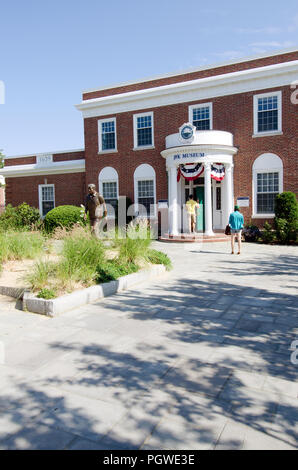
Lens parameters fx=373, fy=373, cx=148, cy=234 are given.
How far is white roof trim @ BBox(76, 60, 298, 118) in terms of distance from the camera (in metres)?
17.0

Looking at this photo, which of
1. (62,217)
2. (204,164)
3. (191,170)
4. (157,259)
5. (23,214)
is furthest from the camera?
(23,214)

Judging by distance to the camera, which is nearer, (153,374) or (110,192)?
(153,374)

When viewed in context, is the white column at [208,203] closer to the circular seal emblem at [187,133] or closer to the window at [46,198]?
the circular seal emblem at [187,133]

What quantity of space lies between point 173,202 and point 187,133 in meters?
3.29

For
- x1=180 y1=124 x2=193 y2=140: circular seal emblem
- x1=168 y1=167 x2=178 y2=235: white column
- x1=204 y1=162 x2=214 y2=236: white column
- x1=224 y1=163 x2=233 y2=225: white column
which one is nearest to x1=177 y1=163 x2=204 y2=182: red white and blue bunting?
x1=204 y1=162 x2=214 y2=236: white column

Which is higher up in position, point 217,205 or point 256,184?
point 256,184

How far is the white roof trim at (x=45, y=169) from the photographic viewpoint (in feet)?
75.6

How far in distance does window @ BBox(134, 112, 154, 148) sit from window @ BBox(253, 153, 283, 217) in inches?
234

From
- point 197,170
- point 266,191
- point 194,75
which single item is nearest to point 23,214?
point 197,170

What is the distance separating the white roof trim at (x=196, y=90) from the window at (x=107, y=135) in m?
0.53

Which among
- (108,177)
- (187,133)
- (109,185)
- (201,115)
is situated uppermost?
(201,115)

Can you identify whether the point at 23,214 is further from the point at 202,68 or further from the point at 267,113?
the point at 267,113

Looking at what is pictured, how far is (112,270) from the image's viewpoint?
7684mm
